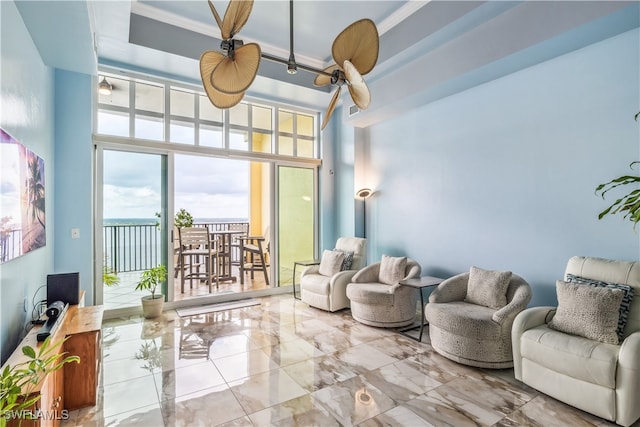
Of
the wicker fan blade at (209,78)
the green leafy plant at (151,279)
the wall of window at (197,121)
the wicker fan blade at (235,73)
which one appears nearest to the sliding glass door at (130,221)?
the green leafy plant at (151,279)

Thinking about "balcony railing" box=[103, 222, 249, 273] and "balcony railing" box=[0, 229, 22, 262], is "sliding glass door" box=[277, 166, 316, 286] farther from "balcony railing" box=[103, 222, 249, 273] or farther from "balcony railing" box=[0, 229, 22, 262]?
"balcony railing" box=[0, 229, 22, 262]

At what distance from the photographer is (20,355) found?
1987mm

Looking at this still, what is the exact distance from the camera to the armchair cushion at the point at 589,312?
2.27m

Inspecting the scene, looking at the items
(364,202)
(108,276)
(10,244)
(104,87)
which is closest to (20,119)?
(10,244)

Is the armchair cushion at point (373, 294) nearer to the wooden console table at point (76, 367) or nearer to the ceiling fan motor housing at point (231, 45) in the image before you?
the wooden console table at point (76, 367)

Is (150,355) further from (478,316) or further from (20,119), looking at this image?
(478,316)

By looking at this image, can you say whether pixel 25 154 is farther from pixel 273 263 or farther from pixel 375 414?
pixel 273 263

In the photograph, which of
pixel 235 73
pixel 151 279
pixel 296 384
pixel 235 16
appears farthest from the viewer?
pixel 151 279

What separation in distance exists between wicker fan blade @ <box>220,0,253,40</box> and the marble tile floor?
96.4 inches

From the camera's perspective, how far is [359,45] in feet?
7.20

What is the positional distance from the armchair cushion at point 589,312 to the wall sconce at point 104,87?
5.36 meters

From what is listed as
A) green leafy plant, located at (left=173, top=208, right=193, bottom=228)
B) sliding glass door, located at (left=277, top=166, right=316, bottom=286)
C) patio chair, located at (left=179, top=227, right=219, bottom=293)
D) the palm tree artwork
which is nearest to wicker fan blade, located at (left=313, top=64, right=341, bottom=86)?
the palm tree artwork

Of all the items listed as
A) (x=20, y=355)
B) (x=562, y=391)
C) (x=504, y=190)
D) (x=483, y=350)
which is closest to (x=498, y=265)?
(x=504, y=190)

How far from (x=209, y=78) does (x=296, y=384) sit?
92.1 inches
